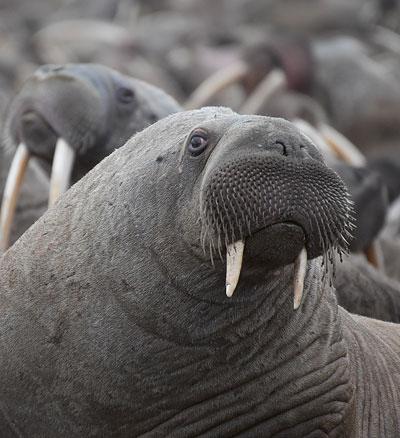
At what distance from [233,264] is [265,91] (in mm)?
11146

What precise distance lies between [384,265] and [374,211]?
42 cm

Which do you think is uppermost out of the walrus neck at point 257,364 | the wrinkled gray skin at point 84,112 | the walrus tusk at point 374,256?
the walrus neck at point 257,364

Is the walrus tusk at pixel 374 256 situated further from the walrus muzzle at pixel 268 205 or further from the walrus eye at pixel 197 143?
the walrus muzzle at pixel 268 205

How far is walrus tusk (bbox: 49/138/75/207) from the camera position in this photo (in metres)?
7.52

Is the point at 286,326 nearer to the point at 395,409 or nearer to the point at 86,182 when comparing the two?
the point at 395,409

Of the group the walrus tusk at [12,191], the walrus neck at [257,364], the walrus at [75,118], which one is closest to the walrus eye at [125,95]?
the walrus at [75,118]

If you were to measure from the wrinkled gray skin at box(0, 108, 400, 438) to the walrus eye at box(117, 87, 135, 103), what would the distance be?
2495 millimetres

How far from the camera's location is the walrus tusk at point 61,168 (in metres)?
7.52

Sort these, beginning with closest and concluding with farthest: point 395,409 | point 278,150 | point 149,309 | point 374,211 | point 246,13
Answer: point 278,150 < point 149,309 < point 395,409 < point 374,211 < point 246,13

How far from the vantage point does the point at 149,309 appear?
5195mm

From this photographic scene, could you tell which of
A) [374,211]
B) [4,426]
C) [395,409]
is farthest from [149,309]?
[374,211]

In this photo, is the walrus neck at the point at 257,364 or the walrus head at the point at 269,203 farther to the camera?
the walrus neck at the point at 257,364

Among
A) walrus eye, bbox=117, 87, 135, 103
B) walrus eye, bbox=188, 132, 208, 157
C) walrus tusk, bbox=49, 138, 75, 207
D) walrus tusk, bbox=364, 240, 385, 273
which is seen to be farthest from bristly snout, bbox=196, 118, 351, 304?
walrus tusk, bbox=364, 240, 385, 273

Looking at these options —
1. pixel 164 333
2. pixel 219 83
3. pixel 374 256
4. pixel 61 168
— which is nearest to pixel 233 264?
pixel 164 333
